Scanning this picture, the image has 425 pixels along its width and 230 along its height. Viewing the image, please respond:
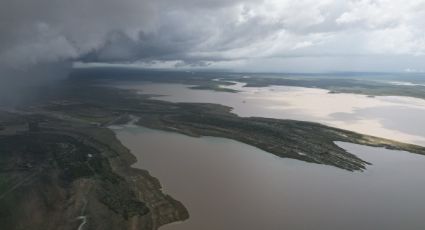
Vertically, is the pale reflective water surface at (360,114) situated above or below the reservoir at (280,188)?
above

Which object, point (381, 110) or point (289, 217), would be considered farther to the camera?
point (381, 110)

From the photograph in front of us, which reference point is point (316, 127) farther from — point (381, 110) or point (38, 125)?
point (38, 125)

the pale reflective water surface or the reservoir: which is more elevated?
the pale reflective water surface

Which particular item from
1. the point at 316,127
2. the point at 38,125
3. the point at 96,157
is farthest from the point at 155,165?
the point at 316,127

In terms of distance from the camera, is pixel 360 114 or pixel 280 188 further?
pixel 360 114

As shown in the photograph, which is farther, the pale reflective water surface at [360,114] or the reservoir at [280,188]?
the pale reflective water surface at [360,114]

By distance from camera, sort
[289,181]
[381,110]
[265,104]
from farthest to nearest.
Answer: [265,104] → [381,110] → [289,181]

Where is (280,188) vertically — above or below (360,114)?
below

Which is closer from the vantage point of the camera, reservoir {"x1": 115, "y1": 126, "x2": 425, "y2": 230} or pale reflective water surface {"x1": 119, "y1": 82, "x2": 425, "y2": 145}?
reservoir {"x1": 115, "y1": 126, "x2": 425, "y2": 230}
